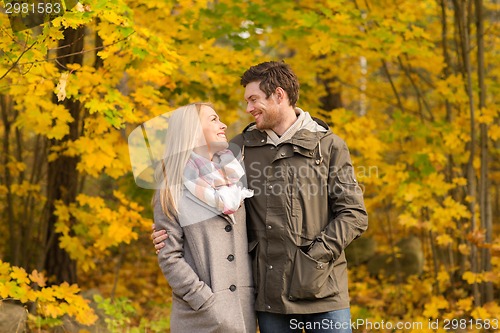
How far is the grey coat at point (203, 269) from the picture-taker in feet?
9.39

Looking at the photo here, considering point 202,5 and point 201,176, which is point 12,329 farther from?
point 202,5

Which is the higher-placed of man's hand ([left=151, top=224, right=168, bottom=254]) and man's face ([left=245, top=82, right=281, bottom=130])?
man's face ([left=245, top=82, right=281, bottom=130])

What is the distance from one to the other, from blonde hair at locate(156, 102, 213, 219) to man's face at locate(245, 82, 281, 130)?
261mm

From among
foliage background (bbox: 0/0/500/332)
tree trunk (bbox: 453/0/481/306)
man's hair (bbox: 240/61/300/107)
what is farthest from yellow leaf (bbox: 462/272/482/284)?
man's hair (bbox: 240/61/300/107)

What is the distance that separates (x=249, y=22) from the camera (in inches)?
265

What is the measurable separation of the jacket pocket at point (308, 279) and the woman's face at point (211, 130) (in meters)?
0.64

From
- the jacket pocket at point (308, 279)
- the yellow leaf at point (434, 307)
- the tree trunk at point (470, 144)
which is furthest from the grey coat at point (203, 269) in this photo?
the tree trunk at point (470, 144)

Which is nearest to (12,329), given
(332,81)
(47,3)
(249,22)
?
(47,3)

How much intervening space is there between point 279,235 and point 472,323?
3.68 metres

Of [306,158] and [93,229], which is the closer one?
[306,158]

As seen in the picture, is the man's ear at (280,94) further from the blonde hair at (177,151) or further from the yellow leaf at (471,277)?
the yellow leaf at (471,277)

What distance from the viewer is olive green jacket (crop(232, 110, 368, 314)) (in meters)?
2.94

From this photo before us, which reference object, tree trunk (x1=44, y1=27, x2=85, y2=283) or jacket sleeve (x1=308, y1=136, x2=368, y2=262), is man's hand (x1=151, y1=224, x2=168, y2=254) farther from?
tree trunk (x1=44, y1=27, x2=85, y2=283)

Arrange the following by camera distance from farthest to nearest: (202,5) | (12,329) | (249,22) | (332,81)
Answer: (332,81) → (249,22) → (202,5) → (12,329)
